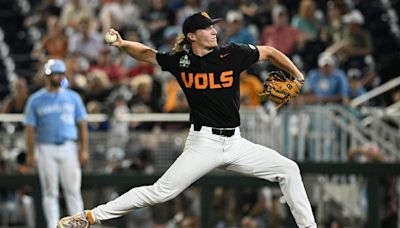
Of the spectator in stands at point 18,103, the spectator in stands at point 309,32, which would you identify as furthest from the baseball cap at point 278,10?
the spectator in stands at point 18,103

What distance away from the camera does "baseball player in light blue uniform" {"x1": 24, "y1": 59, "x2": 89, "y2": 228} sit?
12.4 meters

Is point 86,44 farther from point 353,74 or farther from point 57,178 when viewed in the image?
point 57,178

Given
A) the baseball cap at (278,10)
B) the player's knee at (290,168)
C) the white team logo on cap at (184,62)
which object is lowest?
the player's knee at (290,168)

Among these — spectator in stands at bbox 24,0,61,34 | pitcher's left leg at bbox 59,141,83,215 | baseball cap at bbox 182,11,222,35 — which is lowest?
pitcher's left leg at bbox 59,141,83,215

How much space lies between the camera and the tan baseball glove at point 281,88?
8.93 meters

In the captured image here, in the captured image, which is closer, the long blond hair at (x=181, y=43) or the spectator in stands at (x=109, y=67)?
the long blond hair at (x=181, y=43)

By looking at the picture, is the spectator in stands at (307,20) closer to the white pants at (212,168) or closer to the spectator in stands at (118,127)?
the spectator in stands at (118,127)

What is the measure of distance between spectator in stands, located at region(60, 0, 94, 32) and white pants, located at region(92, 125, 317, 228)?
383 inches

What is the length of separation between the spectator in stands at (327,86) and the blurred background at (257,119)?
0.02m

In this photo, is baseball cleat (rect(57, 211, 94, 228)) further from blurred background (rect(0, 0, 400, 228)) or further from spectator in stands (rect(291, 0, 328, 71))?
spectator in stands (rect(291, 0, 328, 71))

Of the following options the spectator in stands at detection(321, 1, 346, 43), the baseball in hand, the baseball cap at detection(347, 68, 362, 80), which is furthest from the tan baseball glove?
the spectator in stands at detection(321, 1, 346, 43)

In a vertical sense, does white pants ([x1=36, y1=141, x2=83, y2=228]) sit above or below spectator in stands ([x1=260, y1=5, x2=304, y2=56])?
below

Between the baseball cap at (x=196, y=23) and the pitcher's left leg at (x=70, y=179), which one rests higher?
the baseball cap at (x=196, y=23)

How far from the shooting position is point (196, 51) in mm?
8805
